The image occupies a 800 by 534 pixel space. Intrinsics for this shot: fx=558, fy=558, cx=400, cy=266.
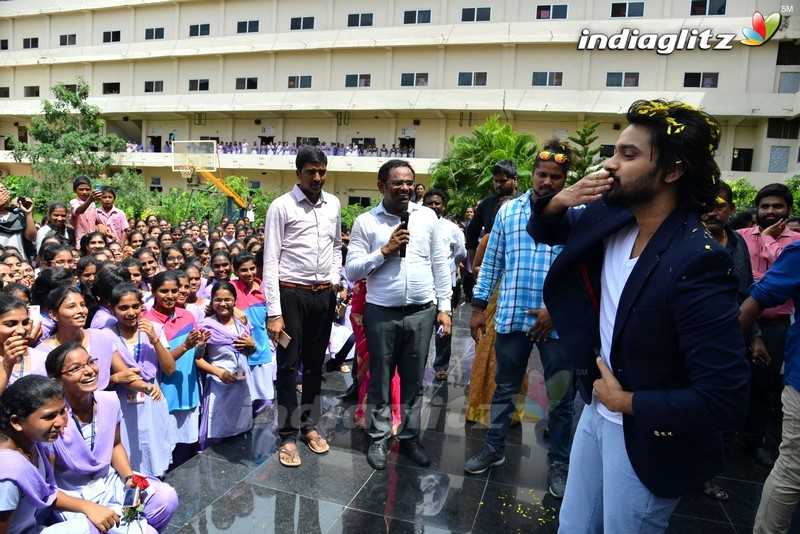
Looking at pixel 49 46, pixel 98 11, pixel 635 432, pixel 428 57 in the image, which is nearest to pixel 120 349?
pixel 635 432

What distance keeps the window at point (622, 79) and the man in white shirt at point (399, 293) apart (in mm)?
→ 24903

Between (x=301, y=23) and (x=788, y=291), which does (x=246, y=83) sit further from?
(x=788, y=291)

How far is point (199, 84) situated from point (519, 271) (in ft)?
105

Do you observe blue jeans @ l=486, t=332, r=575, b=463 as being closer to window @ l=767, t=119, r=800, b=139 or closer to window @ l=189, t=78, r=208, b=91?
window @ l=767, t=119, r=800, b=139

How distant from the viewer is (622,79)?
82.3ft

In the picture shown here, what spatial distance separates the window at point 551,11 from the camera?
25438 mm

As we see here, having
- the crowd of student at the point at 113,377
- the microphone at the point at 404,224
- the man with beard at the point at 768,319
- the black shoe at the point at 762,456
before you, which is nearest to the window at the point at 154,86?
the crowd of student at the point at 113,377

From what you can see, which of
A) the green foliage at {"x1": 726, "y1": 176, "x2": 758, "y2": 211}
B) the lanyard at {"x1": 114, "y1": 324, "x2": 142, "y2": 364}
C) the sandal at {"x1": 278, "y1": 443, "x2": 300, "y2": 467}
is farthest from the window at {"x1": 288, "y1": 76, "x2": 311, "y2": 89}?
the sandal at {"x1": 278, "y1": 443, "x2": 300, "y2": 467}

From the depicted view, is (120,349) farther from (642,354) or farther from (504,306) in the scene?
(642,354)

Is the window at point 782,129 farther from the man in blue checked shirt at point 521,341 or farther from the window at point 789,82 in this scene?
the man in blue checked shirt at point 521,341

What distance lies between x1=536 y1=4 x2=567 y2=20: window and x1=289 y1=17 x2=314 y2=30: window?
11.5m

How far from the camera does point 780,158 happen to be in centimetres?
2373

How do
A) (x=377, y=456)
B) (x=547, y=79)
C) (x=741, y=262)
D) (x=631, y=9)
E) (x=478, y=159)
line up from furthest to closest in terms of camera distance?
(x=547, y=79)
(x=631, y=9)
(x=478, y=159)
(x=741, y=262)
(x=377, y=456)

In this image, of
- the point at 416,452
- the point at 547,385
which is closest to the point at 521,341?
the point at 547,385
